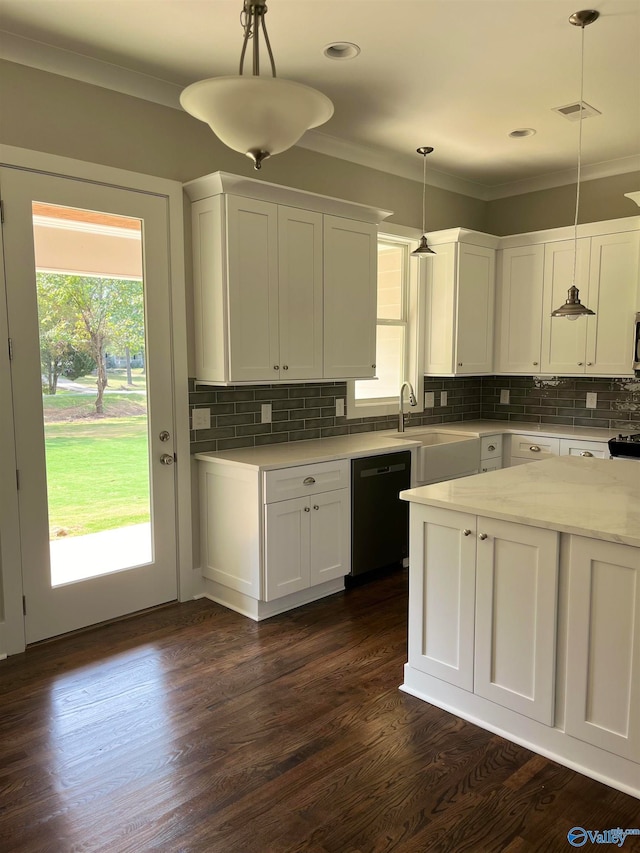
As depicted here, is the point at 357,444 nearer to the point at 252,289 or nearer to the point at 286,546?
the point at 286,546

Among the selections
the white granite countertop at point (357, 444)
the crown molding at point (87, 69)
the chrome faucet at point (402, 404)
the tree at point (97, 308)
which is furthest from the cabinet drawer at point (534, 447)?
the crown molding at point (87, 69)

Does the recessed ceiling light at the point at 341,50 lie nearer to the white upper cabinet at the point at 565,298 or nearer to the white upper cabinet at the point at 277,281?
the white upper cabinet at the point at 277,281

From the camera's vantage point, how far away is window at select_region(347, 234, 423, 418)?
189 inches

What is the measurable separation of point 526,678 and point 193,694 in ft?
4.46

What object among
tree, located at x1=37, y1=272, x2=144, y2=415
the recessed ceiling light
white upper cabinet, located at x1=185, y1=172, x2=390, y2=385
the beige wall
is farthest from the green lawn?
the beige wall

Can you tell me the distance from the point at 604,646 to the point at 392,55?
268 centimetres

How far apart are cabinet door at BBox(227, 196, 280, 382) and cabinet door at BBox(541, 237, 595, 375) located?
239cm

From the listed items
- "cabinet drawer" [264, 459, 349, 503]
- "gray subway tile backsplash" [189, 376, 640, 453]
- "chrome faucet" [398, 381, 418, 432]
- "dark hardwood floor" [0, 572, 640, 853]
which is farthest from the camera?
"chrome faucet" [398, 381, 418, 432]

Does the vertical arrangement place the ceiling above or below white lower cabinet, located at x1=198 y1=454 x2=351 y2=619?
above

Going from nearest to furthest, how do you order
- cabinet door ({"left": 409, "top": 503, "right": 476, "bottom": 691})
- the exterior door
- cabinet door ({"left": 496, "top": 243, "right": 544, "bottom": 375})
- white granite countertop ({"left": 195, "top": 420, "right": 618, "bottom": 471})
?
1. cabinet door ({"left": 409, "top": 503, "right": 476, "bottom": 691})
2. the exterior door
3. white granite countertop ({"left": 195, "top": 420, "right": 618, "bottom": 471})
4. cabinet door ({"left": 496, "top": 243, "right": 544, "bottom": 375})

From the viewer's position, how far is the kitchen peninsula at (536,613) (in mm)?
2014

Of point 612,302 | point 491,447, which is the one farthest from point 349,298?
point 612,302

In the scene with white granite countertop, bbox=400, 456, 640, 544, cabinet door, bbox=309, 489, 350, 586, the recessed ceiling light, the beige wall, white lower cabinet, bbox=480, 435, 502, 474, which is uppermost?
the recessed ceiling light

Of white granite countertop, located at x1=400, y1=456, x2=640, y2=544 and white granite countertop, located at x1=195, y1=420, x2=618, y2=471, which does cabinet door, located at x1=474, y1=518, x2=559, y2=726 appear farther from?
white granite countertop, located at x1=195, y1=420, x2=618, y2=471
